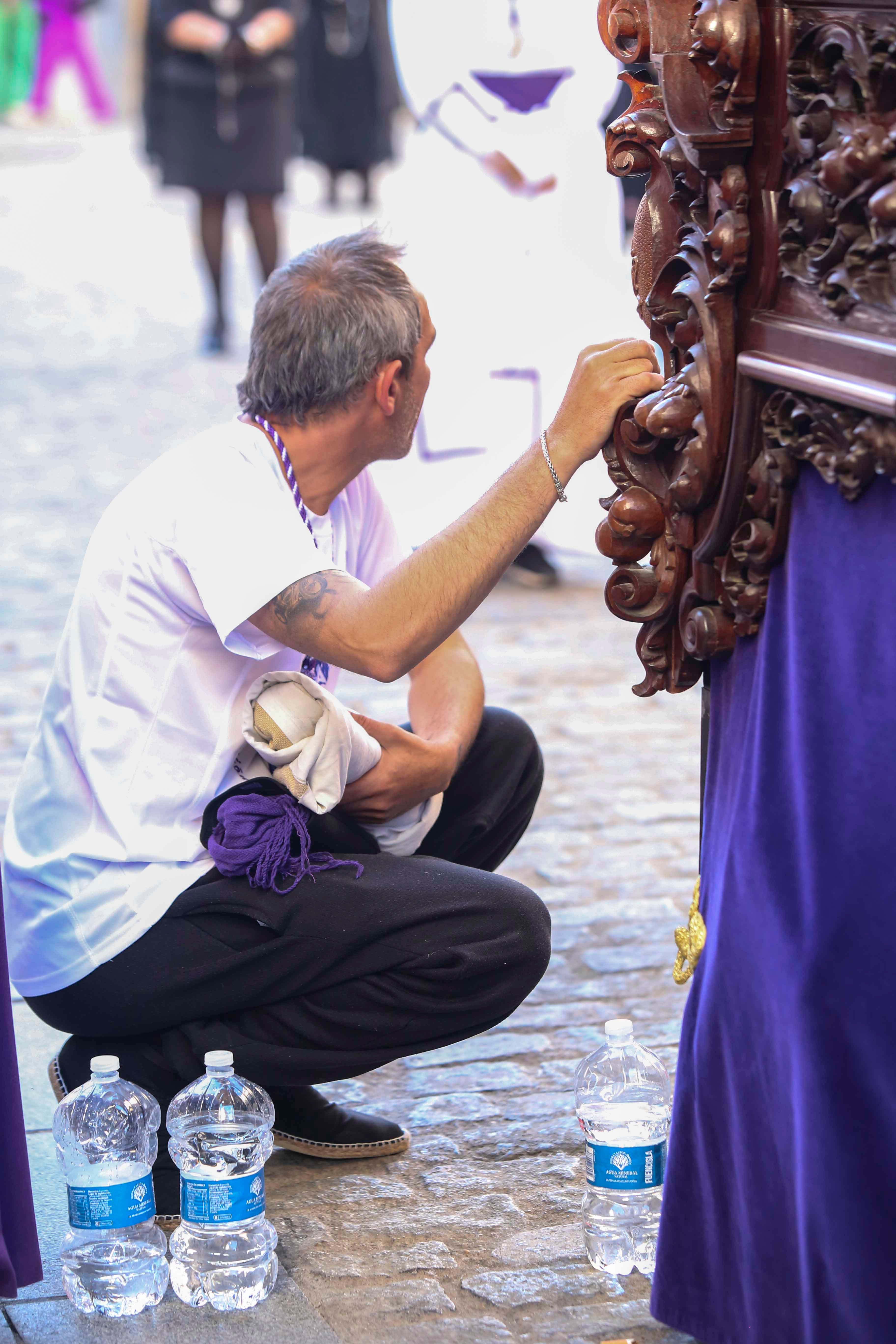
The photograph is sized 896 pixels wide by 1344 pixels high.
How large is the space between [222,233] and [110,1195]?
735 centimetres

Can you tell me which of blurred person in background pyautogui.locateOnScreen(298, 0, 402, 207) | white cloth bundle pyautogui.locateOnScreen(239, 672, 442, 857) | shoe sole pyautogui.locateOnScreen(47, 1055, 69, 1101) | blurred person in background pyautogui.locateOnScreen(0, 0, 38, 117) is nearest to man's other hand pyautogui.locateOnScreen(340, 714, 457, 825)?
white cloth bundle pyautogui.locateOnScreen(239, 672, 442, 857)

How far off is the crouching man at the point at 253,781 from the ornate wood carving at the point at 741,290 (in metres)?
0.29

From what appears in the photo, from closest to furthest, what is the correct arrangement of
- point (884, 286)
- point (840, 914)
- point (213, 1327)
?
point (884, 286) → point (840, 914) → point (213, 1327)

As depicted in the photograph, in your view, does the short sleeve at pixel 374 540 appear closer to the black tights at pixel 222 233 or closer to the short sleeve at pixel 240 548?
the short sleeve at pixel 240 548

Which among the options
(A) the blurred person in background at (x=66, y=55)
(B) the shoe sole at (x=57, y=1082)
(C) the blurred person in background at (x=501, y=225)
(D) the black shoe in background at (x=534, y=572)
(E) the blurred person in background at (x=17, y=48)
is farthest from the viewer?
(A) the blurred person in background at (x=66, y=55)

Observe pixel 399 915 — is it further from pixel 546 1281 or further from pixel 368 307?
pixel 368 307

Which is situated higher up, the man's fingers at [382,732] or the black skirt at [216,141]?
the black skirt at [216,141]

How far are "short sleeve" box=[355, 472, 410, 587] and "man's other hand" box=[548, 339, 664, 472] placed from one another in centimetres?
73

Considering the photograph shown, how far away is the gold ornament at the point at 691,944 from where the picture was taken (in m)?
2.00

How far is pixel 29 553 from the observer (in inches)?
235

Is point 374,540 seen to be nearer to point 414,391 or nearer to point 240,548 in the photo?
point 414,391

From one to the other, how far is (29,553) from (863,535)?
470cm

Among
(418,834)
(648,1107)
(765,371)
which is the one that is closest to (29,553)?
(418,834)

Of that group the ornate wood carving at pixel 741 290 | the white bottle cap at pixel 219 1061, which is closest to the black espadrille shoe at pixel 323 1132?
the white bottle cap at pixel 219 1061
